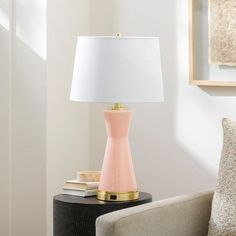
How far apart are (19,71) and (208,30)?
96cm

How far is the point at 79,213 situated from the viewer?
8.88 ft

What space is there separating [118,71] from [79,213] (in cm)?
57

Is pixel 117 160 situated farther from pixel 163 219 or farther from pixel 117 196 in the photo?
pixel 163 219

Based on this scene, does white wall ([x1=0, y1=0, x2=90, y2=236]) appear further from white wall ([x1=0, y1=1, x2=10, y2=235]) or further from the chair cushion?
the chair cushion

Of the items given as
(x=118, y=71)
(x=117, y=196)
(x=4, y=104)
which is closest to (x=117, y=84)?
(x=118, y=71)

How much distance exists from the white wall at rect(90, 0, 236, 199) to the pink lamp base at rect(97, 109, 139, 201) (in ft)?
1.64

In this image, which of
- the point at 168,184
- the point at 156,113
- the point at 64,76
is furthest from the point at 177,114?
the point at 64,76

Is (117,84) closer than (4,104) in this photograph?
Yes

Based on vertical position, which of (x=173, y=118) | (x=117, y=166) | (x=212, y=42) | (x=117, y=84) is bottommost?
(x=117, y=166)

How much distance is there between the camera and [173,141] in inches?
130

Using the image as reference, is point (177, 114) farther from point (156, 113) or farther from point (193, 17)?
point (193, 17)

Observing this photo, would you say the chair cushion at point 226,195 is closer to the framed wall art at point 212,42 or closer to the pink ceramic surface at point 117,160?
the pink ceramic surface at point 117,160

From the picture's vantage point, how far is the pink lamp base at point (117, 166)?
2766mm

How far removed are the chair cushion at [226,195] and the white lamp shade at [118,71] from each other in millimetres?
384
